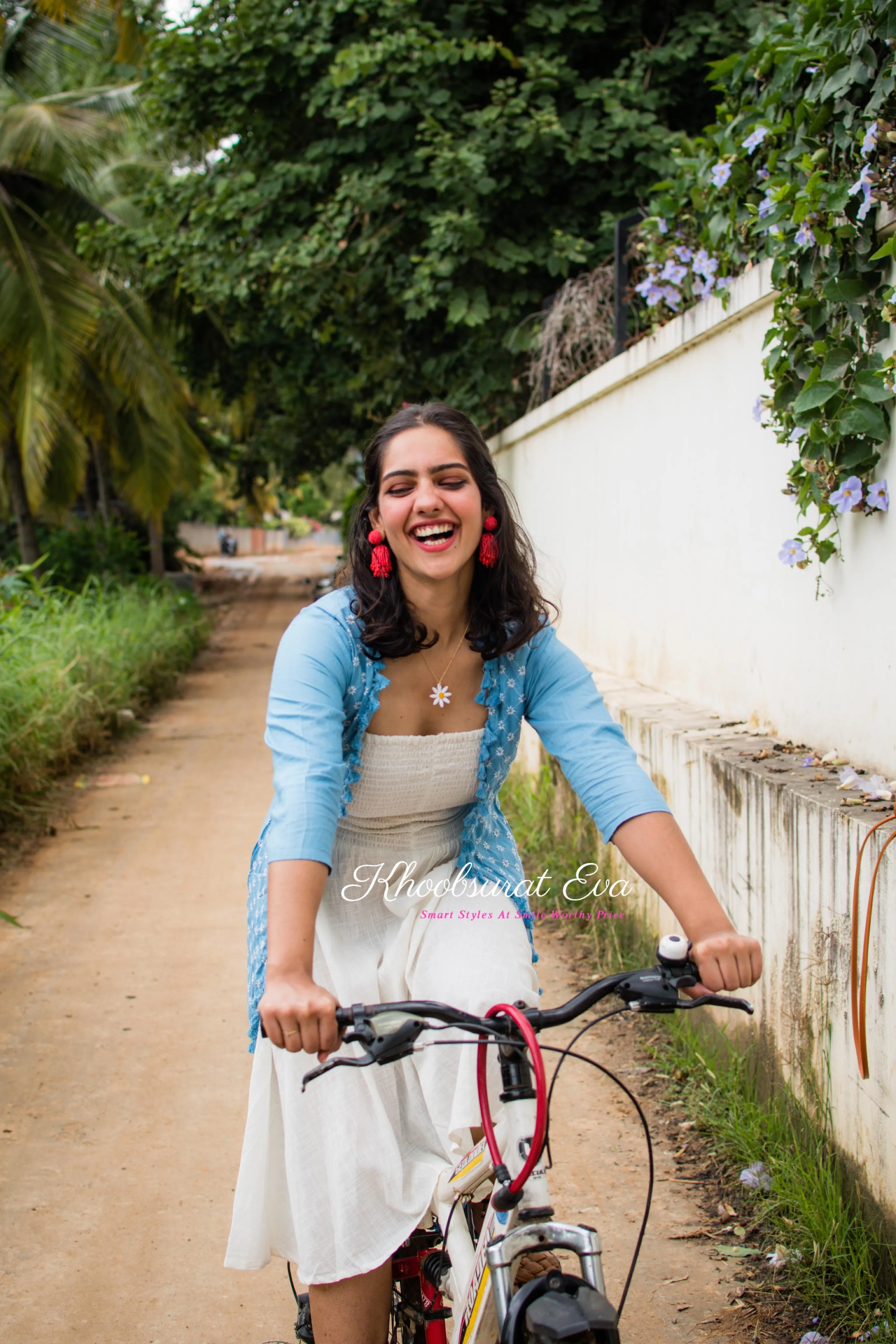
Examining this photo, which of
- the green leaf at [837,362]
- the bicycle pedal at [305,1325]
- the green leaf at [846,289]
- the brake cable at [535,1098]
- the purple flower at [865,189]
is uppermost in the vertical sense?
the purple flower at [865,189]

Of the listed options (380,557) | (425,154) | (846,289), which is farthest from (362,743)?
(425,154)

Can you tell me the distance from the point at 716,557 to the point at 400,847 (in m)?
2.41

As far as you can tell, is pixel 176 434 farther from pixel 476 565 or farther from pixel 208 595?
pixel 476 565

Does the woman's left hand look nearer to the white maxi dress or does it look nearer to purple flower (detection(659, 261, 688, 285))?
the white maxi dress

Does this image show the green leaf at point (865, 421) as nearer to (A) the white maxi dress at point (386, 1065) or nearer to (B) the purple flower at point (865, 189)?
(B) the purple flower at point (865, 189)

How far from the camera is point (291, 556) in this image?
5066 centimetres

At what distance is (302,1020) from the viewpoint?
1.59m

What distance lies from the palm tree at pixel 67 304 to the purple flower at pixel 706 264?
Result: 9.32 meters

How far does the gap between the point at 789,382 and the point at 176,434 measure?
13.5m

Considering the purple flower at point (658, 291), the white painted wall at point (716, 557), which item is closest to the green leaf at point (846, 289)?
the white painted wall at point (716, 557)

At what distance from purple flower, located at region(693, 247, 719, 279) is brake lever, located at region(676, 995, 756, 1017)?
3.31 metres

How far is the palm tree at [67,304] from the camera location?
12273mm

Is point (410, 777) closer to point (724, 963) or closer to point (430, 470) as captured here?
point (430, 470)

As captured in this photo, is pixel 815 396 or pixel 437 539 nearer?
pixel 437 539
